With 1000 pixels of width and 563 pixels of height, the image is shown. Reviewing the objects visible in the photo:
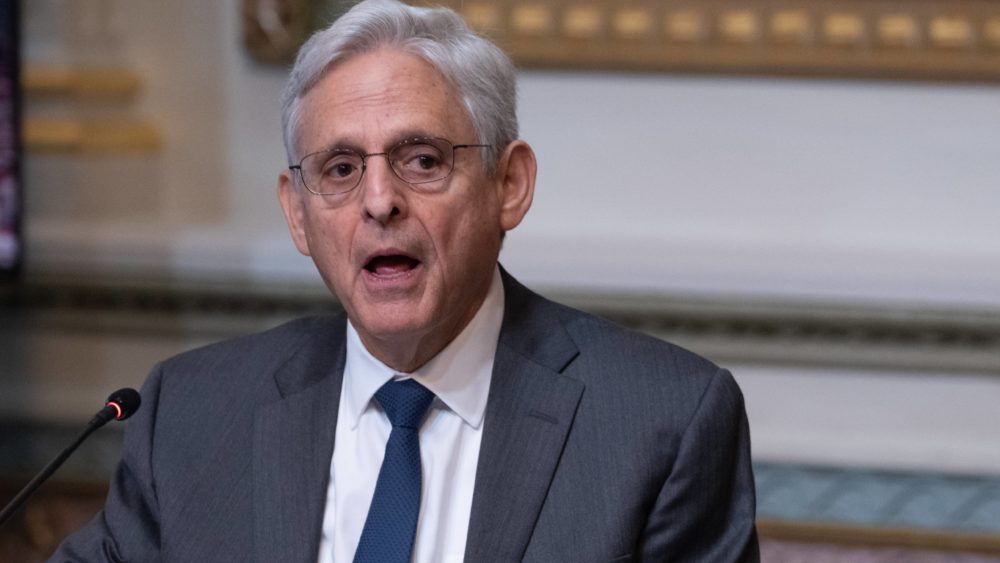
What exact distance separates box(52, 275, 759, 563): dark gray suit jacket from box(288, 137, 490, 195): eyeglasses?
0.30 metres

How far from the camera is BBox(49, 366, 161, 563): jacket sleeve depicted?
2039 millimetres

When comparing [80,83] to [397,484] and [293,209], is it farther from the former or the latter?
[397,484]

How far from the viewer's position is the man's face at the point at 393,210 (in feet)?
6.31

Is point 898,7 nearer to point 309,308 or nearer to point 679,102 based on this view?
point 679,102

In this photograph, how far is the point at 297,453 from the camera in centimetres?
205

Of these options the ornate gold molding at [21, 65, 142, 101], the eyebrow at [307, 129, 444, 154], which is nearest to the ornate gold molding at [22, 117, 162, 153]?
the ornate gold molding at [21, 65, 142, 101]

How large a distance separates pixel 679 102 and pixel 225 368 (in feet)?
8.20

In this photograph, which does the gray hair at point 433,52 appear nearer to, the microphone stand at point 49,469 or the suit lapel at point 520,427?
the suit lapel at point 520,427

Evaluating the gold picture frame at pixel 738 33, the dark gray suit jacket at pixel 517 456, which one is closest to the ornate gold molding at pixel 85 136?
the gold picture frame at pixel 738 33

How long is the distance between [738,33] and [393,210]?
2633 mm

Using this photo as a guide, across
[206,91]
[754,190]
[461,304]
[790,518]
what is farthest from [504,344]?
[206,91]

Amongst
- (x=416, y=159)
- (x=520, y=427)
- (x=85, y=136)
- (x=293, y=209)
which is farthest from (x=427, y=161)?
(x=85, y=136)

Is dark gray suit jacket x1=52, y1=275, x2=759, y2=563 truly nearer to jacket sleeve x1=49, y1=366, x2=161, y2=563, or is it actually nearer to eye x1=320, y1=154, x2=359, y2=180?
jacket sleeve x1=49, y1=366, x2=161, y2=563

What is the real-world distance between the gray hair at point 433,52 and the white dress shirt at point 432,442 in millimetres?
301
